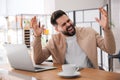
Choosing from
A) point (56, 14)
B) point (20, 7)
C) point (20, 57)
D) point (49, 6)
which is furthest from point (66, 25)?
point (49, 6)

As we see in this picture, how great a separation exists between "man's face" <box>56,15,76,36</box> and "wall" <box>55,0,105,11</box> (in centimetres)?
371

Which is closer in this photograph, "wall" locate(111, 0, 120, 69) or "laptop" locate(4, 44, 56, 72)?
"laptop" locate(4, 44, 56, 72)

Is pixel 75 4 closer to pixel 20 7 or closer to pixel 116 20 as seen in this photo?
pixel 116 20

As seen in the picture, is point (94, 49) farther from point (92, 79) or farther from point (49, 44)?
→ point (92, 79)

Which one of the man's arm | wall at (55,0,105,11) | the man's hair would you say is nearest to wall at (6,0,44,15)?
wall at (55,0,105,11)

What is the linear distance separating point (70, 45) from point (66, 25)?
0.54ft

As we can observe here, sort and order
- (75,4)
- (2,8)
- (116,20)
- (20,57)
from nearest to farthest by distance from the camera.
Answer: (20,57) < (2,8) < (116,20) < (75,4)

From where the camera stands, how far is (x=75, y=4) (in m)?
5.59

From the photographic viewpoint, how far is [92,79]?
1026mm

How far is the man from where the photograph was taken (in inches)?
63.9

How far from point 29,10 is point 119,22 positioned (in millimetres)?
2252

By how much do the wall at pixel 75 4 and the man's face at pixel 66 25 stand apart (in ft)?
12.2

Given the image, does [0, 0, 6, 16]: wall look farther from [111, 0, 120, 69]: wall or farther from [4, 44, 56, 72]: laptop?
[4, 44, 56, 72]: laptop

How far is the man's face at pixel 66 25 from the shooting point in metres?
1.71
